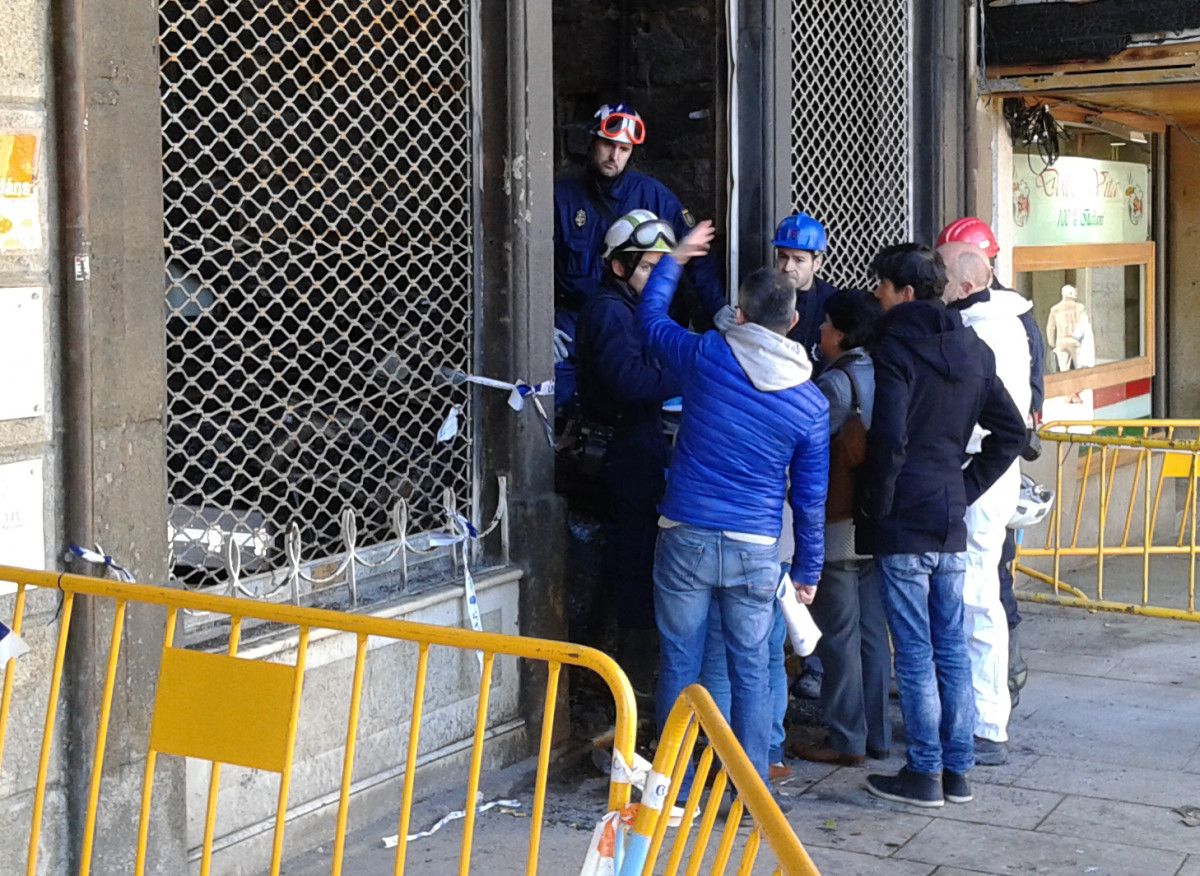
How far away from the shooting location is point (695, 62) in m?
7.38

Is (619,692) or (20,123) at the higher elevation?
(20,123)

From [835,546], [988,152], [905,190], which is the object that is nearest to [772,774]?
[835,546]

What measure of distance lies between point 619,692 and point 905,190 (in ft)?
20.1

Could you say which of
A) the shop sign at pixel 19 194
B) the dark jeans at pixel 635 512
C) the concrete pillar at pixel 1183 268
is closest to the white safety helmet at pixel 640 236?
the dark jeans at pixel 635 512

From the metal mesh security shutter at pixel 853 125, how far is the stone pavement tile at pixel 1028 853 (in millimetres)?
3269

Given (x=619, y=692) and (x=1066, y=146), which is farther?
(x=1066, y=146)

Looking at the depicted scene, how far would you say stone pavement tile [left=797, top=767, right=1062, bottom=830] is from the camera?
5568mm

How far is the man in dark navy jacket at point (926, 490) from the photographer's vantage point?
5.48 metres

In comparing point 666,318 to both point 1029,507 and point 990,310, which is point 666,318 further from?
point 1029,507

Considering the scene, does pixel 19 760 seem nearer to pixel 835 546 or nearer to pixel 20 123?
pixel 20 123

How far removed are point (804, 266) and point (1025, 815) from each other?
232 centimetres

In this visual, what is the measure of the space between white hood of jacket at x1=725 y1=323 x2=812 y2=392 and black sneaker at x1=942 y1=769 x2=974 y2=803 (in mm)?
1608

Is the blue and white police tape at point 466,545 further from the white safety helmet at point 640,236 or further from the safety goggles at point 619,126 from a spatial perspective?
the safety goggles at point 619,126

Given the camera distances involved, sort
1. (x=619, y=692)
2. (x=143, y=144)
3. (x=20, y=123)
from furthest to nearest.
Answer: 1. (x=143, y=144)
2. (x=20, y=123)
3. (x=619, y=692)
